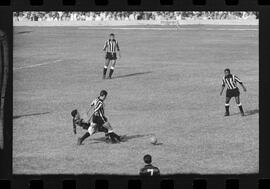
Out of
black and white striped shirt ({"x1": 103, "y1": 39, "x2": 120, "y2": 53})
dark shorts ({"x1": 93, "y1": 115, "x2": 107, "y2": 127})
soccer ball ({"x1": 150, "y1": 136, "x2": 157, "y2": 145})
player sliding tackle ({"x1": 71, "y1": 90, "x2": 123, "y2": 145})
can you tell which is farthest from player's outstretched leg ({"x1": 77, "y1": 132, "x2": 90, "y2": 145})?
black and white striped shirt ({"x1": 103, "y1": 39, "x2": 120, "y2": 53})

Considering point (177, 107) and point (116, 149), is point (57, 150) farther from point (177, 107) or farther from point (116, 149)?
point (177, 107)

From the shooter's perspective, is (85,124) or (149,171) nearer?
(149,171)

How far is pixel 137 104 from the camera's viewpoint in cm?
2209

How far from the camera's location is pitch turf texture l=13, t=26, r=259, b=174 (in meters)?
16.6

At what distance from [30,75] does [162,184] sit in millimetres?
12356

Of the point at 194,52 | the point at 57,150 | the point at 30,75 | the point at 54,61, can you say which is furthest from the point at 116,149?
the point at 194,52

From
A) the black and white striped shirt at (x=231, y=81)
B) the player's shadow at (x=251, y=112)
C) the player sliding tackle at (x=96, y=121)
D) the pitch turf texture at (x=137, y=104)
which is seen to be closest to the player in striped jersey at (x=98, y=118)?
the player sliding tackle at (x=96, y=121)

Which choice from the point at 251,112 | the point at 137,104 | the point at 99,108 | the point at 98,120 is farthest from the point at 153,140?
the point at 137,104

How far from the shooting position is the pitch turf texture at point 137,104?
54.6 ft

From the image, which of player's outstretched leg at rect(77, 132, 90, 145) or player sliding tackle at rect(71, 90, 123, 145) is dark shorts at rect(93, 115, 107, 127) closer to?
player sliding tackle at rect(71, 90, 123, 145)

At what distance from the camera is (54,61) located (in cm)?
2934


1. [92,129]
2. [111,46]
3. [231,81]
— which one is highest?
[111,46]

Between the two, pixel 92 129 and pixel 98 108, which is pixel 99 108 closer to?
pixel 98 108

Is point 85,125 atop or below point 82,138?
atop
